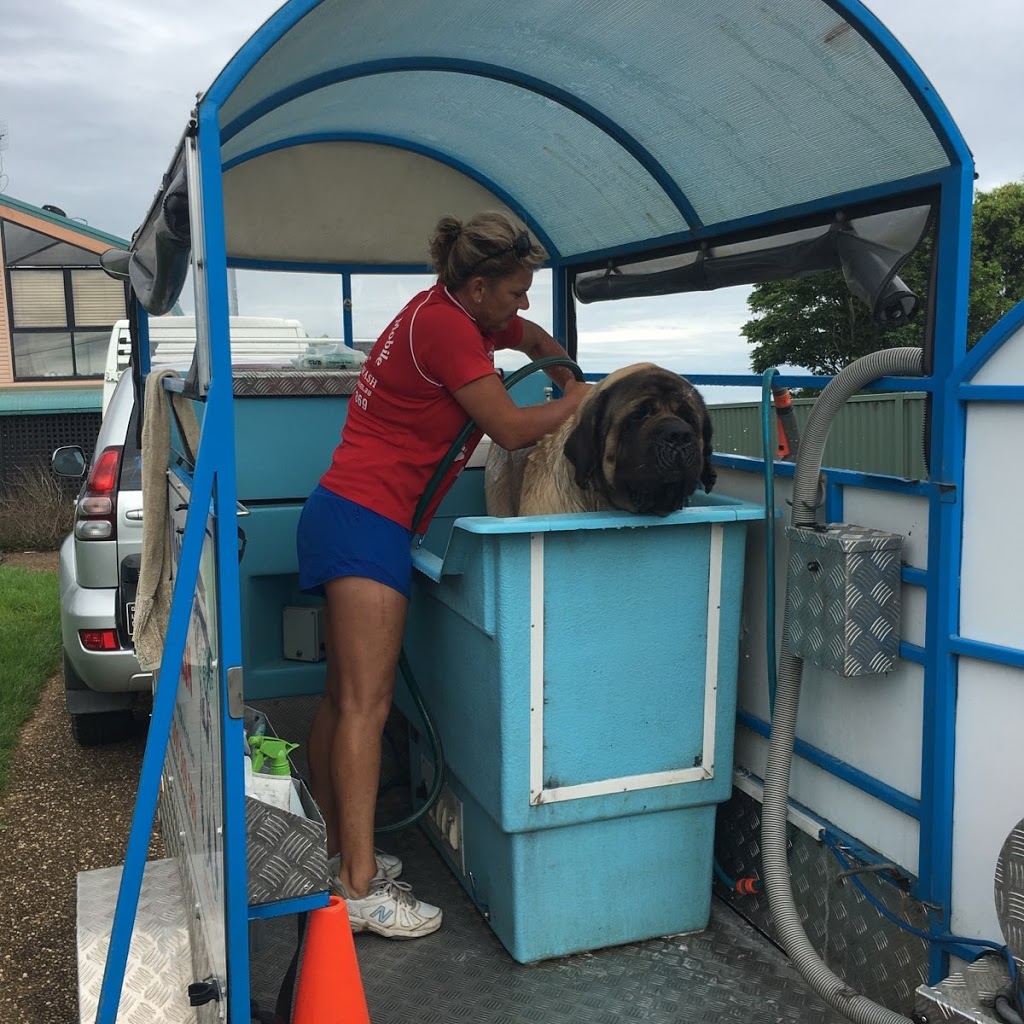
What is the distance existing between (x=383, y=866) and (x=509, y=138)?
2.88 meters

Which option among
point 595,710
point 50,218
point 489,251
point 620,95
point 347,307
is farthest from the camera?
point 50,218

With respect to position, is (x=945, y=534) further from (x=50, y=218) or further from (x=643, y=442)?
(x=50, y=218)

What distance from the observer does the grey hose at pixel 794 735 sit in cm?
261

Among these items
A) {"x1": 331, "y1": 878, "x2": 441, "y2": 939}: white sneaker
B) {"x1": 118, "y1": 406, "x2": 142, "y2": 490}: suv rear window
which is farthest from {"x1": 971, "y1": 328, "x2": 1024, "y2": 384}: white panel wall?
{"x1": 118, "y1": 406, "x2": 142, "y2": 490}: suv rear window

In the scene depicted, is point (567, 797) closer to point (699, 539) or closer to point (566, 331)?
point (699, 539)

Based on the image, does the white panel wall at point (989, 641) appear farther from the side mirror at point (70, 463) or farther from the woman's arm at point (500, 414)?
the side mirror at point (70, 463)

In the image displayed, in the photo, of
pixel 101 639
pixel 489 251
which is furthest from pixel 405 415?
pixel 101 639

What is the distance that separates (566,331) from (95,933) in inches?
126

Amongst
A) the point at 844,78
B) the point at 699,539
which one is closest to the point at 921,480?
the point at 699,539

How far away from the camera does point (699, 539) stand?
3115 millimetres

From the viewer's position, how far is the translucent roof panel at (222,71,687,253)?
154 inches

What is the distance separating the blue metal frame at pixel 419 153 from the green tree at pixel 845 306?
10.4 meters

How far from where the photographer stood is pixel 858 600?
2.61 meters

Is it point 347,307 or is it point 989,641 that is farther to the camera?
point 347,307
